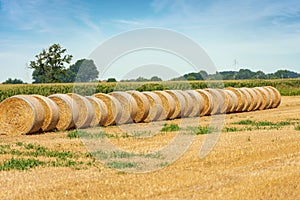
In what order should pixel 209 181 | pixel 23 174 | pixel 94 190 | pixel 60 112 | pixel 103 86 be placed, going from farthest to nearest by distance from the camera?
pixel 103 86
pixel 60 112
pixel 23 174
pixel 209 181
pixel 94 190

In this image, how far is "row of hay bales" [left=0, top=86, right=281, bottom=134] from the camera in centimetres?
1684

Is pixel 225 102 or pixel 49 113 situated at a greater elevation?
pixel 225 102

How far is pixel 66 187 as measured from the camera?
8.27m

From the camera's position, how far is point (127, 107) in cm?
2034

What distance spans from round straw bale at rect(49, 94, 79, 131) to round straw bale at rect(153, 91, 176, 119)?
216 inches

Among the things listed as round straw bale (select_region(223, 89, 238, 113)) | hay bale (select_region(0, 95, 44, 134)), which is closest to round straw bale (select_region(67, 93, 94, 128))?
hay bale (select_region(0, 95, 44, 134))

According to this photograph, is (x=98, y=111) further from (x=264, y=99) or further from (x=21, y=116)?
(x=264, y=99)

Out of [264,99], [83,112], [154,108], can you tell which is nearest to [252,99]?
[264,99]

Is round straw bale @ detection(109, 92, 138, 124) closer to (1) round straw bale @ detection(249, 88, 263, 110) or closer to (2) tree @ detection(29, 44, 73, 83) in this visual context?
(1) round straw bale @ detection(249, 88, 263, 110)

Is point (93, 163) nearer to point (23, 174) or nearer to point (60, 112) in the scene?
point (23, 174)

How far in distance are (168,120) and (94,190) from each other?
14.6 meters

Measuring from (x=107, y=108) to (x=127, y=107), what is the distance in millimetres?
1133

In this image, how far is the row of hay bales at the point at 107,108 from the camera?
1684 cm

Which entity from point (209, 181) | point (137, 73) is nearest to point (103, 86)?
point (137, 73)
